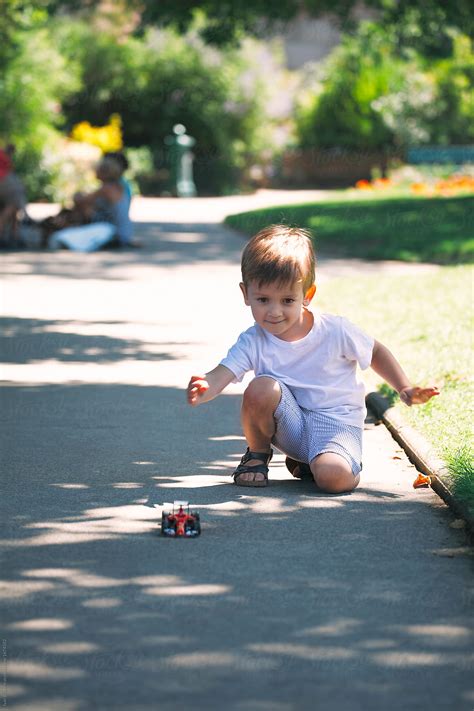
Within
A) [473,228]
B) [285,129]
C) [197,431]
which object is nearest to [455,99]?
[285,129]

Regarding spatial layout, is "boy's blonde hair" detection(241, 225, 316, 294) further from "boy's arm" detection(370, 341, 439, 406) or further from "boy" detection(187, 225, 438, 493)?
"boy's arm" detection(370, 341, 439, 406)

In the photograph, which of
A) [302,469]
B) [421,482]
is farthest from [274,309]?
[421,482]

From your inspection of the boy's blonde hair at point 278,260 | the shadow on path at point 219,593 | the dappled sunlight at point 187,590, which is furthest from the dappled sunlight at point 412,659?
the boy's blonde hair at point 278,260

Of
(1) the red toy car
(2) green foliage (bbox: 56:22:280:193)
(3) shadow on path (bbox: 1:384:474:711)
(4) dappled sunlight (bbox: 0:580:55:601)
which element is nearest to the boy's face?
(3) shadow on path (bbox: 1:384:474:711)

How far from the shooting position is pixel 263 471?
231 inches

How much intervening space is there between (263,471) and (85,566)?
143cm

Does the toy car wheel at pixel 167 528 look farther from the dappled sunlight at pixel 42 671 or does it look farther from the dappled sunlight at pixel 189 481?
the dappled sunlight at pixel 42 671

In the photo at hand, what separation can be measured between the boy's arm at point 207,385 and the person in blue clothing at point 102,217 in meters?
11.8

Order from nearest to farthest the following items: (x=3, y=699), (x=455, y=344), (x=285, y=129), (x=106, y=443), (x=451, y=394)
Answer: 1. (x=3, y=699)
2. (x=106, y=443)
3. (x=451, y=394)
4. (x=455, y=344)
5. (x=285, y=129)

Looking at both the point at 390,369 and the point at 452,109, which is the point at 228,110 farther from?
the point at 390,369

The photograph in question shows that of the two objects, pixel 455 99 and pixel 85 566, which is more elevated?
pixel 455 99

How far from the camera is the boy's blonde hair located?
218 inches

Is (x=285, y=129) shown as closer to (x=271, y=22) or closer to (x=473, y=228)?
(x=271, y=22)

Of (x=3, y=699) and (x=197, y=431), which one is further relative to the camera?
(x=197, y=431)
